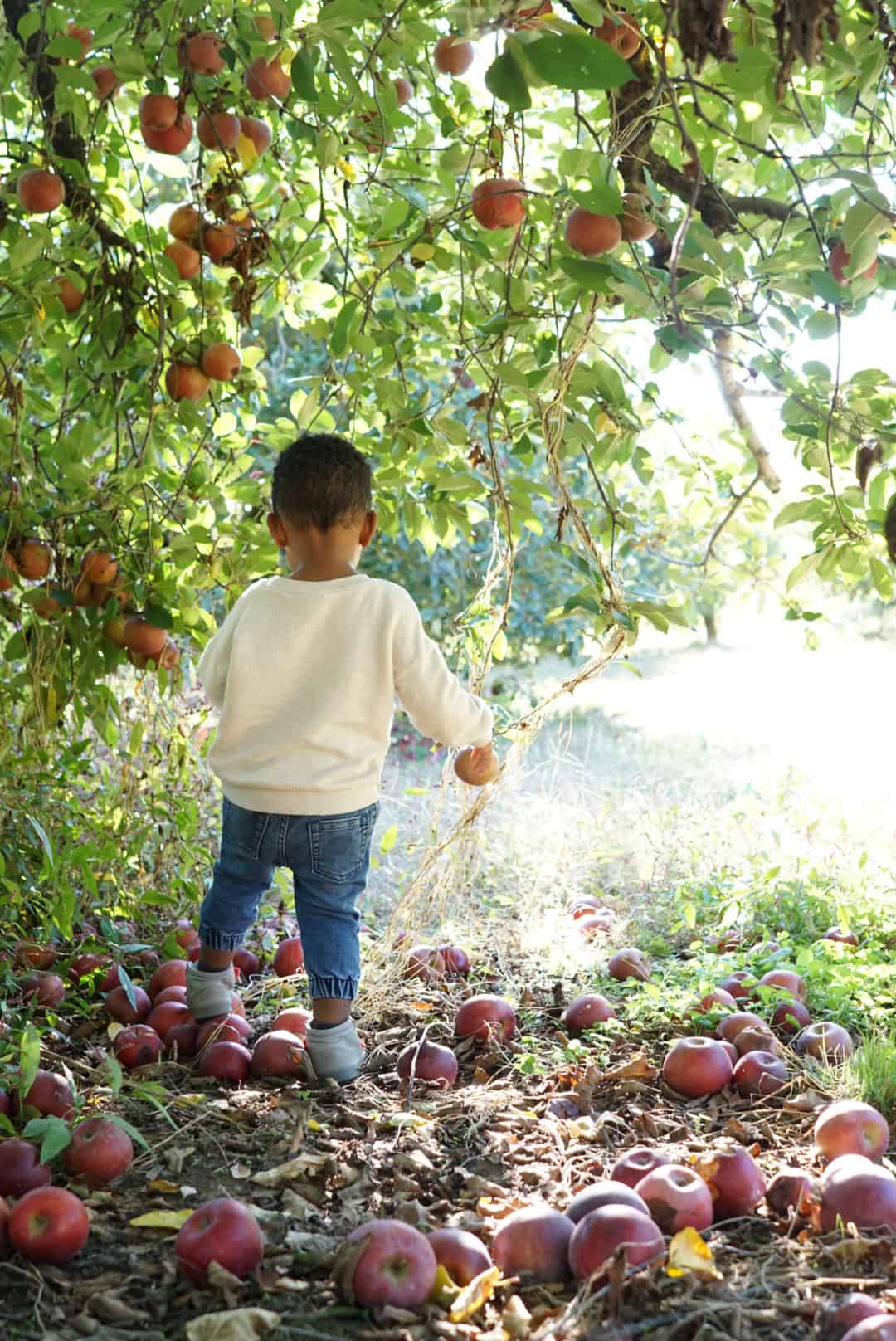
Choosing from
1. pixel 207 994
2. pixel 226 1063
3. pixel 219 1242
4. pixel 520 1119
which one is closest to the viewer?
pixel 219 1242

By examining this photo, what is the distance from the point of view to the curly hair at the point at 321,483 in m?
2.40

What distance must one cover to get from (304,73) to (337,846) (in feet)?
4.49

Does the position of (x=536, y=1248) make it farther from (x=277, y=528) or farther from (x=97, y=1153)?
(x=277, y=528)

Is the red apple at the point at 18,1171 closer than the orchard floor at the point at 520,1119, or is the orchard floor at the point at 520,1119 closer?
the orchard floor at the point at 520,1119

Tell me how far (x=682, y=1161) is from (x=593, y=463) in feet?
3.90

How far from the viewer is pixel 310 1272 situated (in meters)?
1.65

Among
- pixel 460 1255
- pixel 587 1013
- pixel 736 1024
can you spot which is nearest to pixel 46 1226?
pixel 460 1255

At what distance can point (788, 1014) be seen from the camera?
2.53 metres

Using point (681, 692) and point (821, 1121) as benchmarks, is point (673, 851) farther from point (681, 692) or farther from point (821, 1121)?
point (681, 692)

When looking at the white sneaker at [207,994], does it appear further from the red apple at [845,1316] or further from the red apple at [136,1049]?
the red apple at [845,1316]

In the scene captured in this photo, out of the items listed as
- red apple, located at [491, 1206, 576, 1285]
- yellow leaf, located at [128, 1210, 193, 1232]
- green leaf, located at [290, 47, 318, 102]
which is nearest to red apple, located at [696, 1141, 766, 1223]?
red apple, located at [491, 1206, 576, 1285]

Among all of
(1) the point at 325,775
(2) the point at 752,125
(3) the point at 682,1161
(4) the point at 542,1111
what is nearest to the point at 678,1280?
(3) the point at 682,1161

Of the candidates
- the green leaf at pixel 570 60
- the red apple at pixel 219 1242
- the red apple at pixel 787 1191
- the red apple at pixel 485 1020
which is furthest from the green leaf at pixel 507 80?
the red apple at pixel 485 1020

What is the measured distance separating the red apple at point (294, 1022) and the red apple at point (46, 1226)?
88 cm
